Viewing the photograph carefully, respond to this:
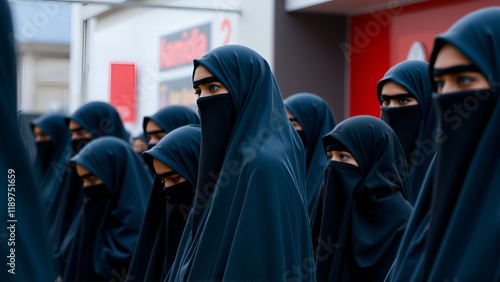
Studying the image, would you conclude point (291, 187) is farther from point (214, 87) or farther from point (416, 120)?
point (416, 120)

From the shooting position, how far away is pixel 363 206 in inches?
135

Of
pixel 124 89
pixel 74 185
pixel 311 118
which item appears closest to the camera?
pixel 311 118

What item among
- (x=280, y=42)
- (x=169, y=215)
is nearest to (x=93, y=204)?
(x=169, y=215)

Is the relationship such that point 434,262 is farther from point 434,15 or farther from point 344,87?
point 344,87

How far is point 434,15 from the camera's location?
22.1ft

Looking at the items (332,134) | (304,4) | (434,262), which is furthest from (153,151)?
(304,4)

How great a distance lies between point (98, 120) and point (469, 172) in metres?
5.22

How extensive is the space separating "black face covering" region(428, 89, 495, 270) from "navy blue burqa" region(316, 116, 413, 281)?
133cm

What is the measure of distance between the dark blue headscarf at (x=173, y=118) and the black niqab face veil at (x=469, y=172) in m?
4.04

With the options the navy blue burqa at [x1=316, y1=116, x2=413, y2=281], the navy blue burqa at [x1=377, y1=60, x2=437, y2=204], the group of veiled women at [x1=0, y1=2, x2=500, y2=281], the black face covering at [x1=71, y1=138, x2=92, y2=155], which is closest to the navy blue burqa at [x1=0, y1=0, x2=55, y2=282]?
the group of veiled women at [x1=0, y1=2, x2=500, y2=281]

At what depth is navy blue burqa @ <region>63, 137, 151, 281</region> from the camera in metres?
4.85

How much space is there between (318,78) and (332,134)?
4.74 meters

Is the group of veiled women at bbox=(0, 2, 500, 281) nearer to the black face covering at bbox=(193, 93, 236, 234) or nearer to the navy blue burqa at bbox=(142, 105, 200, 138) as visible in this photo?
the black face covering at bbox=(193, 93, 236, 234)

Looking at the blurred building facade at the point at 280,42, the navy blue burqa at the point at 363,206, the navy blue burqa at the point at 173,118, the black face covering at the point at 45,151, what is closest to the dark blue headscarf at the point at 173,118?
the navy blue burqa at the point at 173,118
